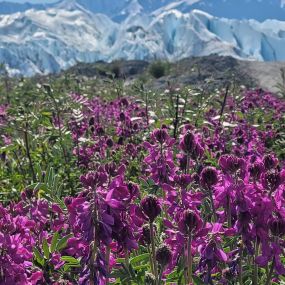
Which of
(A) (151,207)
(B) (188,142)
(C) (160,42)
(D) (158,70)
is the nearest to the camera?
(A) (151,207)

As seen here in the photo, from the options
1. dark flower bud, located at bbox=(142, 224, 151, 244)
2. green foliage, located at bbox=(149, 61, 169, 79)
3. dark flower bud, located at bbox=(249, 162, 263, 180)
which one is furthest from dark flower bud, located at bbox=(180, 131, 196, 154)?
green foliage, located at bbox=(149, 61, 169, 79)

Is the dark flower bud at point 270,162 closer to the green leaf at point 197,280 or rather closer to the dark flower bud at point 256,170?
the dark flower bud at point 256,170

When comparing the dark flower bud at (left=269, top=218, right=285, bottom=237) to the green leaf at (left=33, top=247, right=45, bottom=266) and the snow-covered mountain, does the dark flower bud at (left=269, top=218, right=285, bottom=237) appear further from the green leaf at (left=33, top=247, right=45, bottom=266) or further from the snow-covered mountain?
the snow-covered mountain

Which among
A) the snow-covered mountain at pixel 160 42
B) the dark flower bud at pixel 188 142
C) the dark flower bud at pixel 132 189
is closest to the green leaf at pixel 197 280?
the dark flower bud at pixel 132 189

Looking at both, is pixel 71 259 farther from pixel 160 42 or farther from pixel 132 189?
pixel 160 42

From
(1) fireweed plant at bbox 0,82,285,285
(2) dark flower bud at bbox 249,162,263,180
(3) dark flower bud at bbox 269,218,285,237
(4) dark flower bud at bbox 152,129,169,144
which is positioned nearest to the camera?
(1) fireweed plant at bbox 0,82,285,285

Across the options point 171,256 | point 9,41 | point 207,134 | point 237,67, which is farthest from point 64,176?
point 9,41

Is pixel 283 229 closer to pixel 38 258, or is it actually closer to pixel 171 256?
pixel 171 256

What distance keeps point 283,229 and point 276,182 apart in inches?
6.9

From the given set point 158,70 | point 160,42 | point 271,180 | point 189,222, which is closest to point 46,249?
point 189,222

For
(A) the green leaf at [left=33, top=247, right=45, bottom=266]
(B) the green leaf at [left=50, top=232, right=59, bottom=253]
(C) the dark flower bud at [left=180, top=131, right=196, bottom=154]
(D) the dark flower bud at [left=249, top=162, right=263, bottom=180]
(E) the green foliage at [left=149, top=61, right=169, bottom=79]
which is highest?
(D) the dark flower bud at [left=249, top=162, right=263, bottom=180]

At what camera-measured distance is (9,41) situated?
171 meters

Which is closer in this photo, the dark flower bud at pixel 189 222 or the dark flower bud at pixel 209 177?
the dark flower bud at pixel 189 222

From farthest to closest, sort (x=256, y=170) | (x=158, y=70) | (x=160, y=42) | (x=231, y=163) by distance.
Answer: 1. (x=160, y=42)
2. (x=158, y=70)
3. (x=256, y=170)
4. (x=231, y=163)
